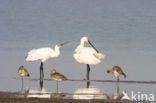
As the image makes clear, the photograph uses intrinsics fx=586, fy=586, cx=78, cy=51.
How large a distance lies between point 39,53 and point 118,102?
9.23m

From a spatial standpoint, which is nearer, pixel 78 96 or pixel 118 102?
pixel 118 102

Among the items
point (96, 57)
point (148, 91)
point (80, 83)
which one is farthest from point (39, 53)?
point (148, 91)

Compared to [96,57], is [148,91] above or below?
below

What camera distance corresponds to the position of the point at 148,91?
16.5 metres

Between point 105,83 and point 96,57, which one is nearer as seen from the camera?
point 105,83

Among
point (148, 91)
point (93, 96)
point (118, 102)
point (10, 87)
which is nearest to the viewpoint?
point (118, 102)

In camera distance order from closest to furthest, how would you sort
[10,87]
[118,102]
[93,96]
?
[118,102]
[93,96]
[10,87]

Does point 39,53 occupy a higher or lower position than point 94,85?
higher

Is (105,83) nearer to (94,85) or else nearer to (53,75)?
(94,85)

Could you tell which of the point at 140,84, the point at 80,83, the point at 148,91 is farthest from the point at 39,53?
the point at 148,91

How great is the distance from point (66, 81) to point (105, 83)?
1.85m

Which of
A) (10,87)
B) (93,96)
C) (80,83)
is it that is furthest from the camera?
(80,83)

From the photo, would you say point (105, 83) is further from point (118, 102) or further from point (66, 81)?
point (118, 102)

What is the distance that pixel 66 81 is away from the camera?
20344mm
